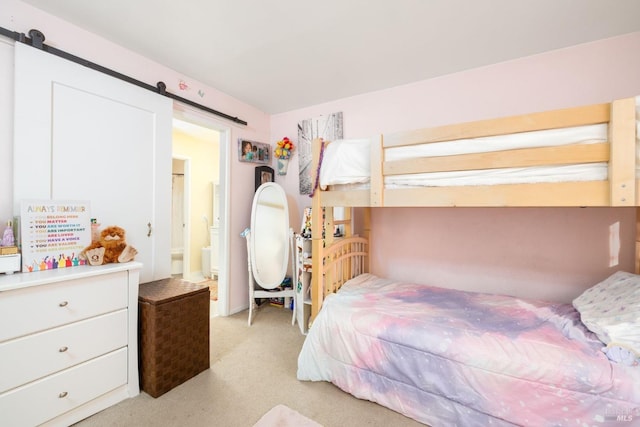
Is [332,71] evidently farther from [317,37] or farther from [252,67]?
[252,67]

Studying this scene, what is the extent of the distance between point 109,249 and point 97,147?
753mm

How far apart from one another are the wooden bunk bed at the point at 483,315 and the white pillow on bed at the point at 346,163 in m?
0.02

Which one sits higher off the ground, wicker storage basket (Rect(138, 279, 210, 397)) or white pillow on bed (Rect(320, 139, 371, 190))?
white pillow on bed (Rect(320, 139, 371, 190))

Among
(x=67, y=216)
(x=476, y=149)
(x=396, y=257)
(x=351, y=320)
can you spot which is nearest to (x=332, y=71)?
(x=476, y=149)

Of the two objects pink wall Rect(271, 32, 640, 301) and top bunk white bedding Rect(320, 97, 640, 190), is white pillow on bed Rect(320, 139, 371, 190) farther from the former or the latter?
pink wall Rect(271, 32, 640, 301)

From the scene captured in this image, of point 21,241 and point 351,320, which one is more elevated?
point 21,241

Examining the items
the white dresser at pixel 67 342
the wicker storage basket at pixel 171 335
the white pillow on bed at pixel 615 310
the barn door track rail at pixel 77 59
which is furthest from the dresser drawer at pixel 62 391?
the white pillow on bed at pixel 615 310

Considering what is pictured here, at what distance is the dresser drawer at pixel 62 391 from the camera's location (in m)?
1.29

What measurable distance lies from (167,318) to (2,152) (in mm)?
1390

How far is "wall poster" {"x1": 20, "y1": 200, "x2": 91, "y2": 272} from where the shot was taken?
4.97 feet

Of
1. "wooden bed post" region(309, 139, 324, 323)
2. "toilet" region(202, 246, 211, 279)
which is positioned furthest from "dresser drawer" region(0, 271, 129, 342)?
"toilet" region(202, 246, 211, 279)

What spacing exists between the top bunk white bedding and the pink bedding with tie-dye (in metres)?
0.85

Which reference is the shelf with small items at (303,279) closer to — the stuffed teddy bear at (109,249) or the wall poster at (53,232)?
the stuffed teddy bear at (109,249)

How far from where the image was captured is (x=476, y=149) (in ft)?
5.04
